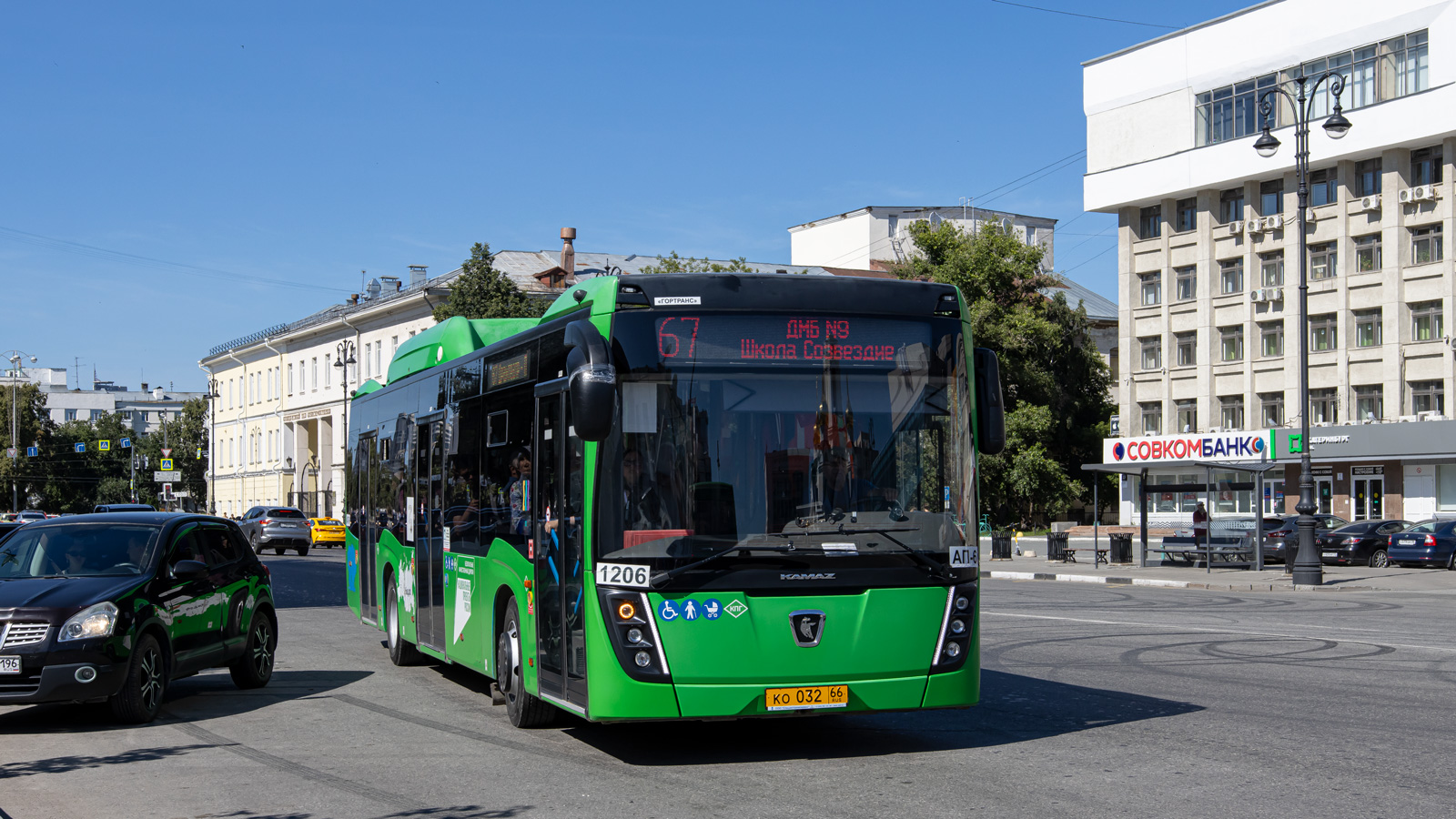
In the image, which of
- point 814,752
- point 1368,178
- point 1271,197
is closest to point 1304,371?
point 814,752

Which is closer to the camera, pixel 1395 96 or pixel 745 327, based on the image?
pixel 745 327

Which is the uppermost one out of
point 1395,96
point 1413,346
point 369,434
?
point 1395,96

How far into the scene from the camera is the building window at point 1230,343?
61.9 meters

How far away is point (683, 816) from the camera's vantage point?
742 centimetres

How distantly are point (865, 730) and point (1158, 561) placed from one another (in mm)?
33813

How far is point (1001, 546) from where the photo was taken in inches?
1769

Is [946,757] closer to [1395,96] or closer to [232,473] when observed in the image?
[1395,96]

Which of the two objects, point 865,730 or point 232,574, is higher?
point 232,574

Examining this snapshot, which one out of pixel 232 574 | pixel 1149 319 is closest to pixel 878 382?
pixel 232 574

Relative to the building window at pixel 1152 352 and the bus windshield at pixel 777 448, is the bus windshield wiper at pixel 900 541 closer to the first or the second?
the bus windshield at pixel 777 448

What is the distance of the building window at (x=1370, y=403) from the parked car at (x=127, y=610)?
167 feet

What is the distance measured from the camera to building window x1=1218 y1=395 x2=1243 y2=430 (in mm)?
61969

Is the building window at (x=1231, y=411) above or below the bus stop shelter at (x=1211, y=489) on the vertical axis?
above

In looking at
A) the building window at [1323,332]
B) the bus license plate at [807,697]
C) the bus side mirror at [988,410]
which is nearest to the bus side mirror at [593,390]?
the bus license plate at [807,697]
